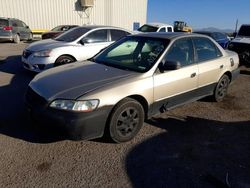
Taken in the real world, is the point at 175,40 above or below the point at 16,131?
above

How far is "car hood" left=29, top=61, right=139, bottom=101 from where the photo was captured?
3583 mm

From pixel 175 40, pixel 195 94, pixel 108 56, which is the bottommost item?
pixel 195 94

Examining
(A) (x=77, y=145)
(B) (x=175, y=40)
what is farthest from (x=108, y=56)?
(A) (x=77, y=145)

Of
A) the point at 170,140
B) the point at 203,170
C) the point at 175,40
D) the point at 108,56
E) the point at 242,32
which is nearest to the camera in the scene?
the point at 203,170

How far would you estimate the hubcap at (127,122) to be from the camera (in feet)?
12.7

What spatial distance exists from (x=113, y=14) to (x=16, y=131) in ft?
92.1

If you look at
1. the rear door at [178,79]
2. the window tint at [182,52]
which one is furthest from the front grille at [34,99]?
the window tint at [182,52]

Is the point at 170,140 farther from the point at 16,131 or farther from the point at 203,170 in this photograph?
the point at 16,131

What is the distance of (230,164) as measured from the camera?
11.5 feet

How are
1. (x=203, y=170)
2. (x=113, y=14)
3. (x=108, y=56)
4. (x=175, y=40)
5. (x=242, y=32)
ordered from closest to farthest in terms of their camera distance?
1. (x=203, y=170)
2. (x=175, y=40)
3. (x=108, y=56)
4. (x=242, y=32)
5. (x=113, y=14)

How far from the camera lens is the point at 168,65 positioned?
4.20 metres

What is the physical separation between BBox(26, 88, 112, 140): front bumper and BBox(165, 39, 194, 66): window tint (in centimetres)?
159

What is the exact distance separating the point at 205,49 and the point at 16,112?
12.4 ft

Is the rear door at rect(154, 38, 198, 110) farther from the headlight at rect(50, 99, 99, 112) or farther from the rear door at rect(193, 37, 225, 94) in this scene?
the headlight at rect(50, 99, 99, 112)
